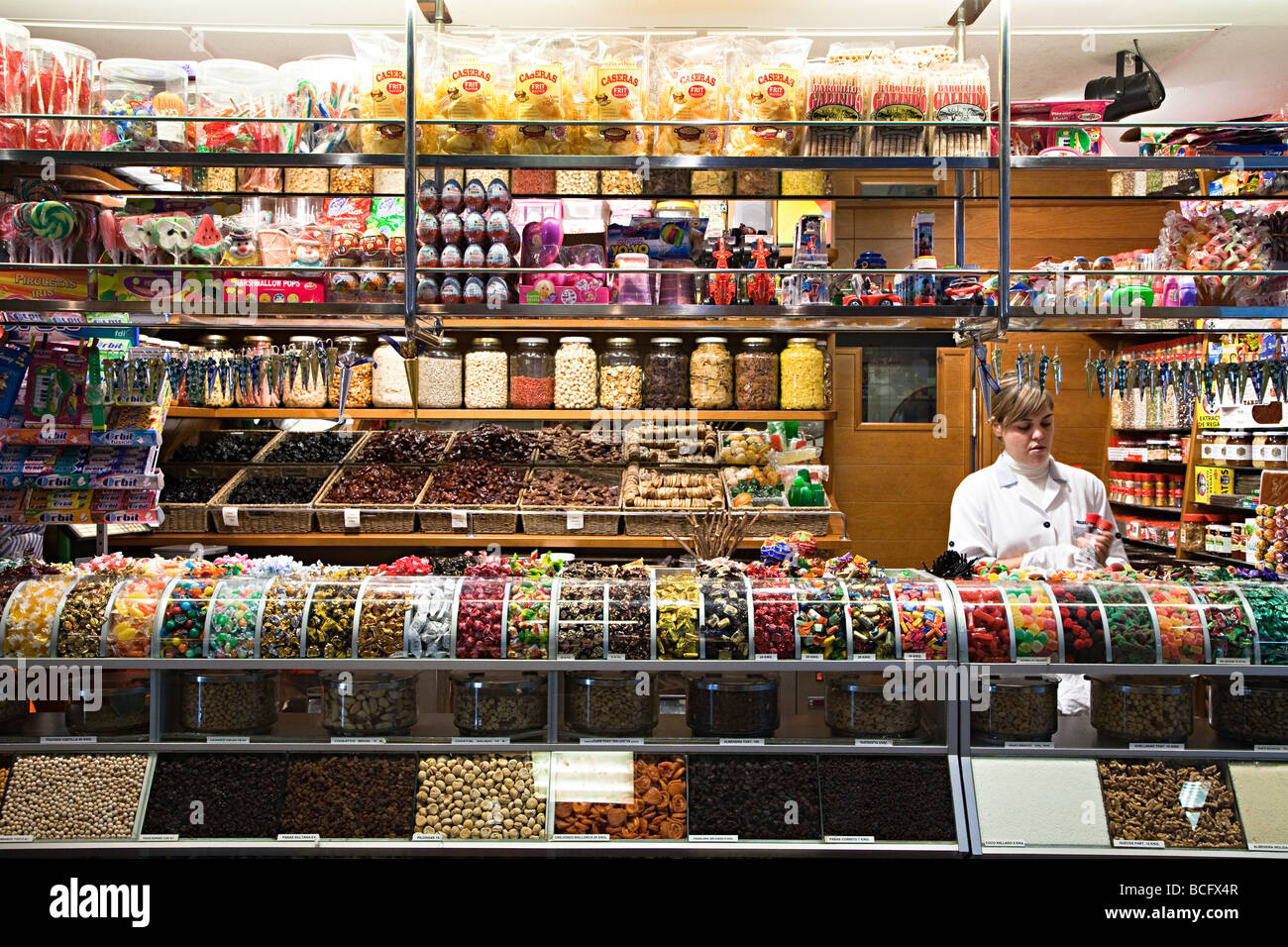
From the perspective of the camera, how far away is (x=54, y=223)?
2570 mm

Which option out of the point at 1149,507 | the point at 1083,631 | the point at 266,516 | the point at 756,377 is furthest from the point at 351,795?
the point at 1149,507

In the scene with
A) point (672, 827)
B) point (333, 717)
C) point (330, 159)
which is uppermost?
point (330, 159)

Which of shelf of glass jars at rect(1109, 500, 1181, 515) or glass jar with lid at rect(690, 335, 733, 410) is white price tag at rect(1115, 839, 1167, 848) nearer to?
glass jar with lid at rect(690, 335, 733, 410)

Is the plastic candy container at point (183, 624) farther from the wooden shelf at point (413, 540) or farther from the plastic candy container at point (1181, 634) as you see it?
the plastic candy container at point (1181, 634)

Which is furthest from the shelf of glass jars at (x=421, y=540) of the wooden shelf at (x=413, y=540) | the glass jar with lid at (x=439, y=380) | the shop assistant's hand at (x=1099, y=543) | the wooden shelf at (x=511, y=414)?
the shop assistant's hand at (x=1099, y=543)

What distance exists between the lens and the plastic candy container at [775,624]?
2.21 meters

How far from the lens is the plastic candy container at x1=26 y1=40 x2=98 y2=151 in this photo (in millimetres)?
2504

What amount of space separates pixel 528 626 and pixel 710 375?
2636 mm

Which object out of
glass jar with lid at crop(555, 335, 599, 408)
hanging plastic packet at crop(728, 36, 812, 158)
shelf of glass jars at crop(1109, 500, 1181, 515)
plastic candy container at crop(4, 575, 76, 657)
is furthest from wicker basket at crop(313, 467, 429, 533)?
shelf of glass jars at crop(1109, 500, 1181, 515)

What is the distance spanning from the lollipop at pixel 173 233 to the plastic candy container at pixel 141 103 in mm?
181

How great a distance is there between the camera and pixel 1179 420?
5.75 m
